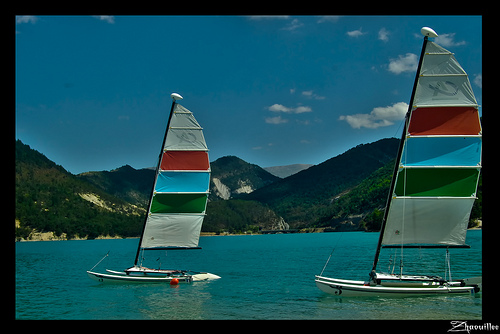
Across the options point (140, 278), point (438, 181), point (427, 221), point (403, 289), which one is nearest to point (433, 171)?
point (438, 181)

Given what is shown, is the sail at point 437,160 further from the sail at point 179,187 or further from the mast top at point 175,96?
the mast top at point 175,96

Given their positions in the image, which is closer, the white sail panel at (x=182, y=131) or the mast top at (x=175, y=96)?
the mast top at (x=175, y=96)

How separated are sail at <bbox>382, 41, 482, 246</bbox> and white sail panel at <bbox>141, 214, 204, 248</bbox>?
21.2 meters

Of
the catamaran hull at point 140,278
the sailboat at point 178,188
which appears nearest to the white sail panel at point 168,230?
the sailboat at point 178,188

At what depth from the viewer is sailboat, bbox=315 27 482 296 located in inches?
1321

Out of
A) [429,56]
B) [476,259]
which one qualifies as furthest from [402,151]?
[476,259]

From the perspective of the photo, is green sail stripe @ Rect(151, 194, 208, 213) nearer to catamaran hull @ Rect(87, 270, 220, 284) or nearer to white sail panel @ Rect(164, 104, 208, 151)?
white sail panel @ Rect(164, 104, 208, 151)

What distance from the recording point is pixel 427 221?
115ft

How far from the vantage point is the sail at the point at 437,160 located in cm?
3356

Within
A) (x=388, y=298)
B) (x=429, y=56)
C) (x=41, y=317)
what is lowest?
(x=41, y=317)

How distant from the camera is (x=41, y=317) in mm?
33125

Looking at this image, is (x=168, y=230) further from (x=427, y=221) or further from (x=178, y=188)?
(x=427, y=221)
